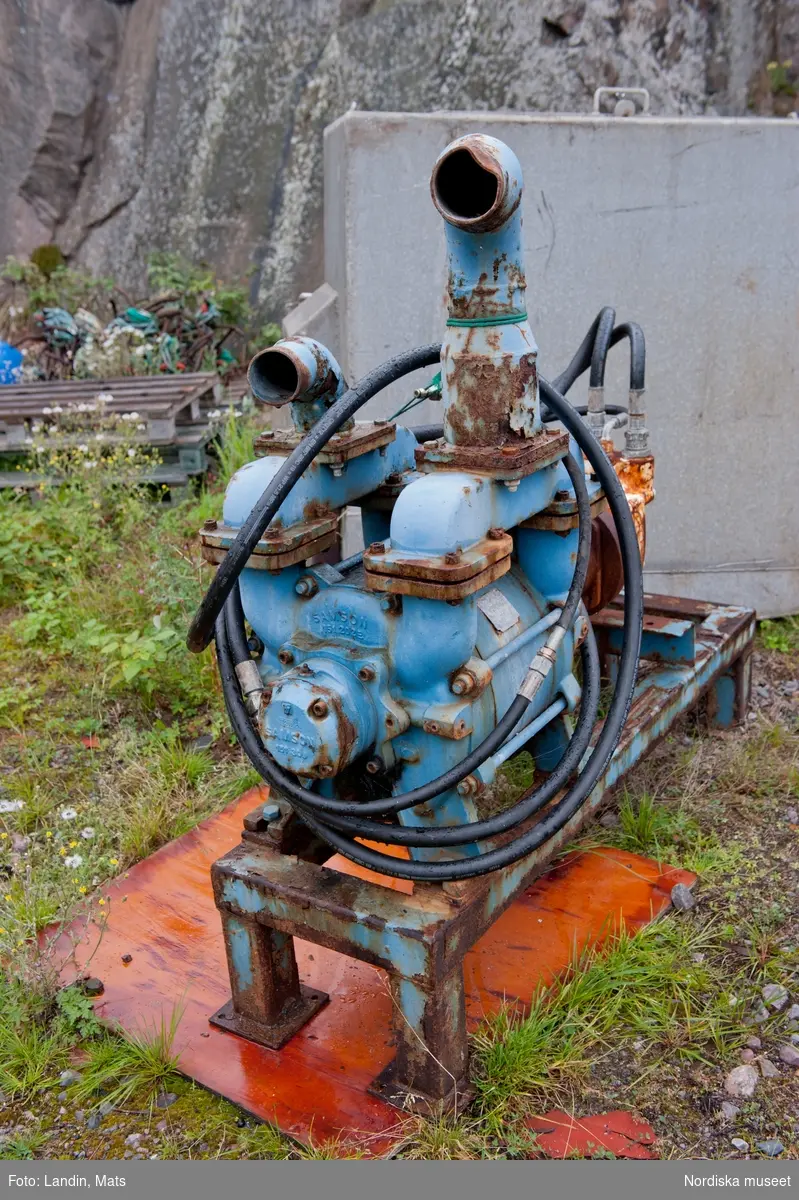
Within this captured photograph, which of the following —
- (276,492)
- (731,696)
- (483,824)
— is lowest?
(731,696)

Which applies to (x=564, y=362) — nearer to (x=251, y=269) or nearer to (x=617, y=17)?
(x=617, y=17)

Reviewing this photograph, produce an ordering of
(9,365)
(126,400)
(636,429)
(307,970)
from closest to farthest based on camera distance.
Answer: (307,970) → (636,429) → (126,400) → (9,365)

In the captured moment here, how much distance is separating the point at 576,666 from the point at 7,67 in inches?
347

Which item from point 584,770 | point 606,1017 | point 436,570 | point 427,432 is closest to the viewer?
point 436,570

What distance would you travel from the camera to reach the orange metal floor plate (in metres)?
1.77

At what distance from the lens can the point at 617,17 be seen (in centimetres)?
680

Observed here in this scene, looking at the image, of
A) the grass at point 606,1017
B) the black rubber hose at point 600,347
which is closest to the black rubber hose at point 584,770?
the grass at point 606,1017

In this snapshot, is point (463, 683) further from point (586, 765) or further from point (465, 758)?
point (586, 765)

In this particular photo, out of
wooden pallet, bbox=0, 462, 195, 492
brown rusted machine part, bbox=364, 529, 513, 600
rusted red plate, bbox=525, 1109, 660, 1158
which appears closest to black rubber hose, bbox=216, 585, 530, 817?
Result: brown rusted machine part, bbox=364, 529, 513, 600

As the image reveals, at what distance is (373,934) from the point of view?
5.47 feet

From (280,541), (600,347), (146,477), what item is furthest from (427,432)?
(146,477)

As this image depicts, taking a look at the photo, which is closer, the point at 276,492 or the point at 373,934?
the point at 276,492

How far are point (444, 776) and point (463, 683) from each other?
153 mm

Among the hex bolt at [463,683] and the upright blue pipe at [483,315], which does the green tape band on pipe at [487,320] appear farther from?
the hex bolt at [463,683]
